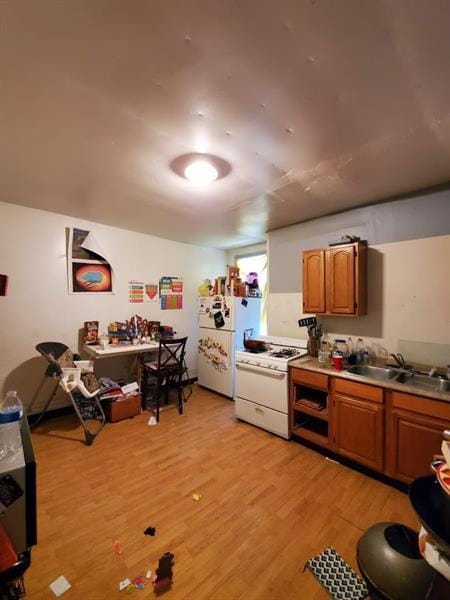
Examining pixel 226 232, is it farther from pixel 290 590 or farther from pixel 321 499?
pixel 290 590

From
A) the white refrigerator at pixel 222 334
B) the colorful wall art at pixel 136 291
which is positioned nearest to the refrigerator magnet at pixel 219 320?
the white refrigerator at pixel 222 334

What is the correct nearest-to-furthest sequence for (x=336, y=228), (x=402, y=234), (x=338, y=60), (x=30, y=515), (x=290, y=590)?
(x=30, y=515) → (x=338, y=60) → (x=290, y=590) → (x=402, y=234) → (x=336, y=228)

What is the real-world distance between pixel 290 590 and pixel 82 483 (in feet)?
5.40

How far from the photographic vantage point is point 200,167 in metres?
1.95

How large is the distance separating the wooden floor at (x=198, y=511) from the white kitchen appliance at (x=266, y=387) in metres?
0.22

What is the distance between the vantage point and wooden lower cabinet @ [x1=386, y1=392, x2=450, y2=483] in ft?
5.96

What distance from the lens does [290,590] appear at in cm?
133

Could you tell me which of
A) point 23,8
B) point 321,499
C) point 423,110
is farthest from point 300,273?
point 23,8

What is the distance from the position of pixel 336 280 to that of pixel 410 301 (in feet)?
2.23

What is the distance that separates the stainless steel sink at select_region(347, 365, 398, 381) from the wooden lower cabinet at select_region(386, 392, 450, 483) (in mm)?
386

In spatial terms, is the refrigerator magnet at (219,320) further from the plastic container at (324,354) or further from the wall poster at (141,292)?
the plastic container at (324,354)

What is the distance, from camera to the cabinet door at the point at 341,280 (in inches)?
100

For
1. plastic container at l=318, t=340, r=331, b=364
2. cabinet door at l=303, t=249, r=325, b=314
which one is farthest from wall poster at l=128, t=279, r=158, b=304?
plastic container at l=318, t=340, r=331, b=364

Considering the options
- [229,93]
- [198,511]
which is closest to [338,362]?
[198,511]
